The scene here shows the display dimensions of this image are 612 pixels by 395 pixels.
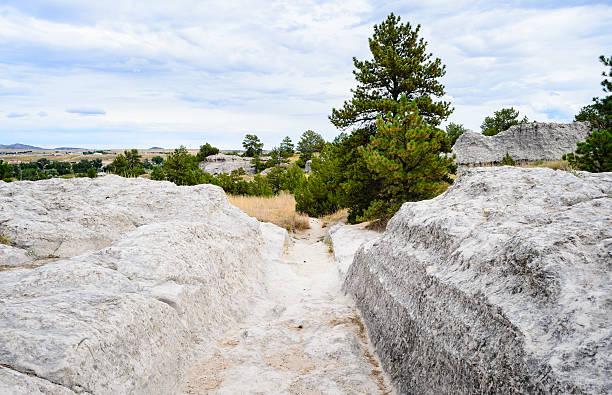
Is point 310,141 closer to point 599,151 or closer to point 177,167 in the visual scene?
point 177,167

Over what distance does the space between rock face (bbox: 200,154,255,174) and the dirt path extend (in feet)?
141

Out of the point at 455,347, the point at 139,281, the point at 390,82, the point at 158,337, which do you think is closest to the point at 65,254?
the point at 139,281

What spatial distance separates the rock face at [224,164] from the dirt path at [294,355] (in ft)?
141

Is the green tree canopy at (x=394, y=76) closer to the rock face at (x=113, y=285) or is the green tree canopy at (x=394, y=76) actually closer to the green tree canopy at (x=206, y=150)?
the rock face at (x=113, y=285)

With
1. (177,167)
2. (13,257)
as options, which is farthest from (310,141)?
(13,257)

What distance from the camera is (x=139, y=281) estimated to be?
362 centimetres

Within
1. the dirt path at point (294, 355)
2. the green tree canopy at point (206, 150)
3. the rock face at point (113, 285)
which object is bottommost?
the dirt path at point (294, 355)

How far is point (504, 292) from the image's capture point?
228cm

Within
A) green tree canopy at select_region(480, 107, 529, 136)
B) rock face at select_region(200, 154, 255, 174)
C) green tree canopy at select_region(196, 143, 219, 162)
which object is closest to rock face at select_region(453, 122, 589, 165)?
green tree canopy at select_region(480, 107, 529, 136)

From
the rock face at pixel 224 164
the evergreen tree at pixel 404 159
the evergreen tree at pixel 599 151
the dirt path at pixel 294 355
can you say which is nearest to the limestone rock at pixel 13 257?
the dirt path at pixel 294 355

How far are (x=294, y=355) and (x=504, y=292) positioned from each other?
7.25 ft

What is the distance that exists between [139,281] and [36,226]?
83.1 inches

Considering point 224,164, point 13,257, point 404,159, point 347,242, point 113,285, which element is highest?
point 404,159

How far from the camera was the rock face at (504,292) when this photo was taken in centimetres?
176
